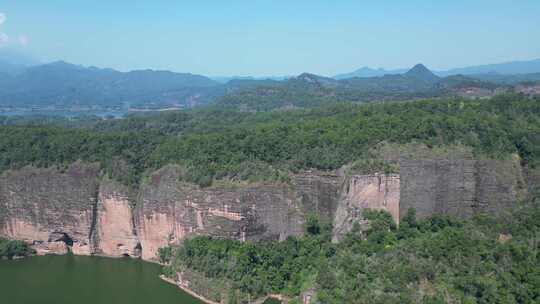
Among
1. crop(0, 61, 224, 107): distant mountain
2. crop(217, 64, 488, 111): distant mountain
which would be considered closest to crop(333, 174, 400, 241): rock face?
crop(217, 64, 488, 111): distant mountain

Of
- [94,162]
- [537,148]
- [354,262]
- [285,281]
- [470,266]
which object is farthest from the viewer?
[94,162]

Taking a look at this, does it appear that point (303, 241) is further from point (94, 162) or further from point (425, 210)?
point (94, 162)

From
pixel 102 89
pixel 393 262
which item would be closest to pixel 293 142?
pixel 393 262

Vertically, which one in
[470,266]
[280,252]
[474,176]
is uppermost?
[474,176]

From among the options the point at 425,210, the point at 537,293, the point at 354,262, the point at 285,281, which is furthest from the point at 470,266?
the point at 285,281

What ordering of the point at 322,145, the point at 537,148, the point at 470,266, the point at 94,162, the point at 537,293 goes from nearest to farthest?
the point at 537,293, the point at 470,266, the point at 537,148, the point at 322,145, the point at 94,162

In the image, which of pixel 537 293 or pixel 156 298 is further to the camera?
pixel 156 298
